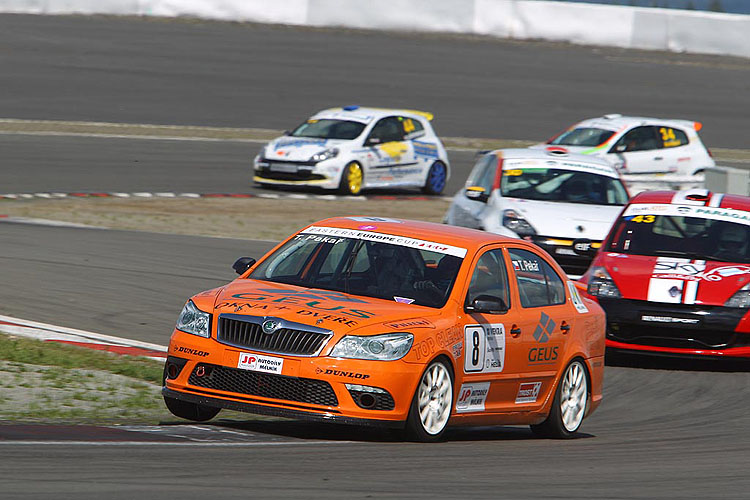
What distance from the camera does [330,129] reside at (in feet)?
88.8

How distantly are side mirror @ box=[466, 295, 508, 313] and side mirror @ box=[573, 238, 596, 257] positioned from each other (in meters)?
7.91

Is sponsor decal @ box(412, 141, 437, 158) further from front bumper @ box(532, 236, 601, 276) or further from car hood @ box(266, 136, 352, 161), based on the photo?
front bumper @ box(532, 236, 601, 276)

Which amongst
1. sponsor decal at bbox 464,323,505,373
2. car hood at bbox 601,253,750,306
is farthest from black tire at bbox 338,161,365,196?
sponsor decal at bbox 464,323,505,373

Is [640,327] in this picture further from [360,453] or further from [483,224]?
[360,453]

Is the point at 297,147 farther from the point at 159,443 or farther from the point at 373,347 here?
the point at 159,443

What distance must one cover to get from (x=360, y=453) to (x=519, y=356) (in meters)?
1.77

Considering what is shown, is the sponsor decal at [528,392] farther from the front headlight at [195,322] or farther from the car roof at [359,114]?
the car roof at [359,114]

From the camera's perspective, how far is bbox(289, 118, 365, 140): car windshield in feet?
88.1

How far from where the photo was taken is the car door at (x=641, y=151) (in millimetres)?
26578

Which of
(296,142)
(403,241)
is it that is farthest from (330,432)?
(296,142)

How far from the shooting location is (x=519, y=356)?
923cm

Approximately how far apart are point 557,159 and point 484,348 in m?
9.94

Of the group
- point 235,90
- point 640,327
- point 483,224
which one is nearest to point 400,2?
point 235,90

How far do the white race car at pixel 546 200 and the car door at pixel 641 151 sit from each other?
7793 mm
